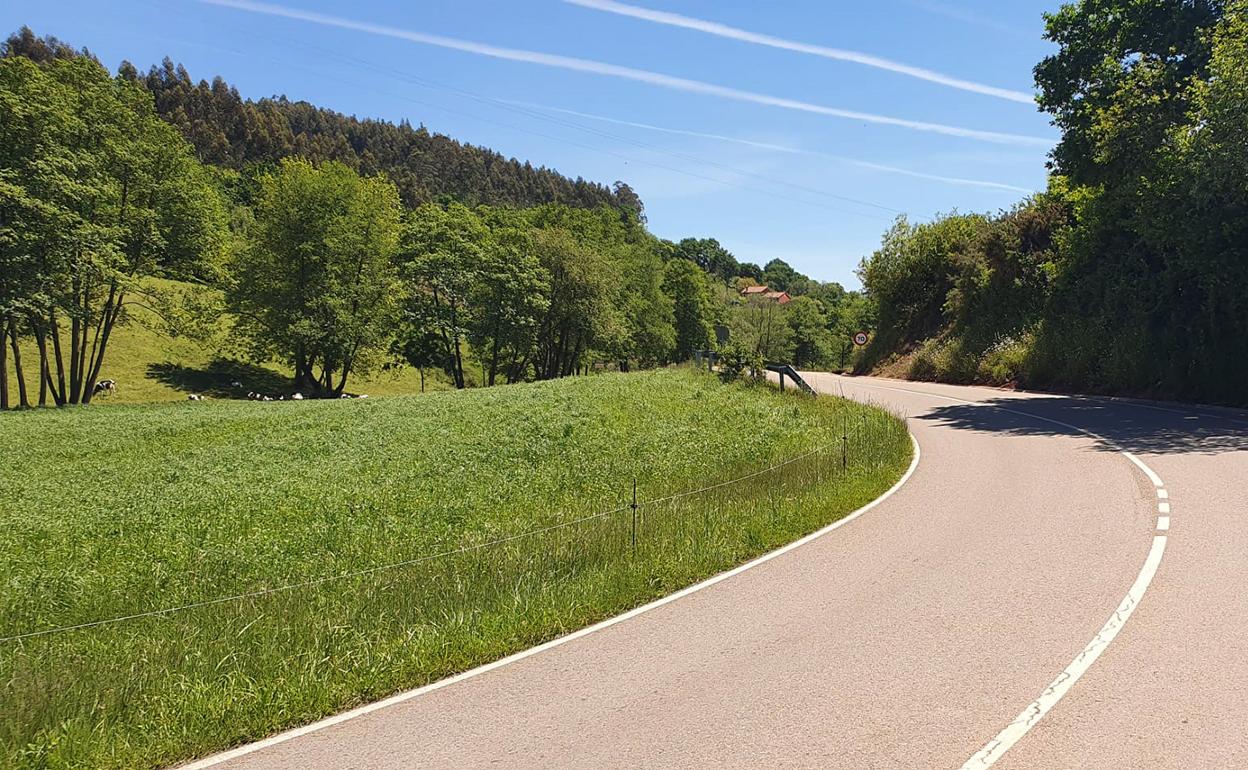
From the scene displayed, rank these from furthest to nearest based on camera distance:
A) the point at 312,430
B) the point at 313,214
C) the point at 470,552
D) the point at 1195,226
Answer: the point at 313,214, the point at 312,430, the point at 1195,226, the point at 470,552

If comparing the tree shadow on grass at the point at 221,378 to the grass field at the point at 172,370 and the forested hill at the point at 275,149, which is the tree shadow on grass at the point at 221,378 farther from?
the forested hill at the point at 275,149

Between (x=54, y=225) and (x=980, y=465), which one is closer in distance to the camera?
(x=980, y=465)

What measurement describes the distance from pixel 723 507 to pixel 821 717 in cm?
609

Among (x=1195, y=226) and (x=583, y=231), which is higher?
(x=583, y=231)

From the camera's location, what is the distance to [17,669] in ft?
18.5

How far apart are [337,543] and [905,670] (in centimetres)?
815

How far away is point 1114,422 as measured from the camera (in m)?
19.1

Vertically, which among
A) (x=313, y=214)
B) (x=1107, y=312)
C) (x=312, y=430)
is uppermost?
(x=313, y=214)

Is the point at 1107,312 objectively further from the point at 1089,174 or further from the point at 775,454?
the point at 775,454

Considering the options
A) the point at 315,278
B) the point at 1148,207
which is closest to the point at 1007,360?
the point at 1148,207

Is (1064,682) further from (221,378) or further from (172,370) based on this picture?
(172,370)

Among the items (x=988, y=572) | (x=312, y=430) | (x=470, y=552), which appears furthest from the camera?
(x=312, y=430)

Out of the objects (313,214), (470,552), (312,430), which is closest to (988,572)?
(470,552)

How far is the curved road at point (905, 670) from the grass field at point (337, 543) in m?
0.66
